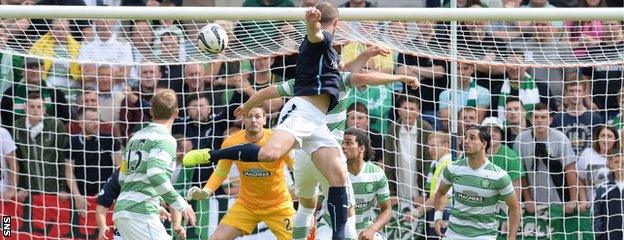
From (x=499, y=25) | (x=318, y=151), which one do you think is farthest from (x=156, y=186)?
(x=499, y=25)

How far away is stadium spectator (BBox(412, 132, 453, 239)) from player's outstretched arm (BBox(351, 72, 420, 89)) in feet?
8.72

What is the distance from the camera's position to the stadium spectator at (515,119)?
47.0ft

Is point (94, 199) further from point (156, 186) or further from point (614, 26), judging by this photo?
point (614, 26)

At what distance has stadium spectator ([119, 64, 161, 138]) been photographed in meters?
14.8

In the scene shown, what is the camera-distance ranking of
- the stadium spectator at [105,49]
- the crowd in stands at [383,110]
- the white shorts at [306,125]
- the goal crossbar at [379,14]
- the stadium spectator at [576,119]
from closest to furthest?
the white shorts at [306,125]
the goal crossbar at [379,14]
the crowd in stands at [383,110]
the stadium spectator at [105,49]
the stadium spectator at [576,119]

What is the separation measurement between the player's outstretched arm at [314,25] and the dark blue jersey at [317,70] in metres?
0.10

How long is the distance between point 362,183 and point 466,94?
7.13ft

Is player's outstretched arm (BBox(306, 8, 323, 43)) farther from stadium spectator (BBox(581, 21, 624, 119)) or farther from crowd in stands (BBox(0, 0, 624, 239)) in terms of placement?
stadium spectator (BBox(581, 21, 624, 119))

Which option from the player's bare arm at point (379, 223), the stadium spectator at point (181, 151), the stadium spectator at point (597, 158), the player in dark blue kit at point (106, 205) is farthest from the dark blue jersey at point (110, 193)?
the stadium spectator at point (597, 158)

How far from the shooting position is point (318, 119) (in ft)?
35.9

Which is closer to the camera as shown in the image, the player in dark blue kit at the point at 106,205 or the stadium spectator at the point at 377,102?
the player in dark blue kit at the point at 106,205

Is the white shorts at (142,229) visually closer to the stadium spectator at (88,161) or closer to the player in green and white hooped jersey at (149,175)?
the player in green and white hooped jersey at (149,175)

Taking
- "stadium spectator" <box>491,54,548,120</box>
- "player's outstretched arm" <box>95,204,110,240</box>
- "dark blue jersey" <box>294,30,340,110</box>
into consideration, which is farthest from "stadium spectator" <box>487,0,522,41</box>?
"player's outstretched arm" <box>95,204,110,240</box>

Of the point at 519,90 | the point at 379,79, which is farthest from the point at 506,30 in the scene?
the point at 379,79
